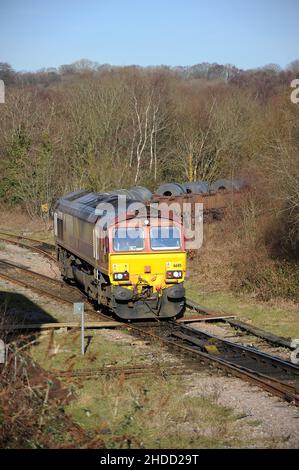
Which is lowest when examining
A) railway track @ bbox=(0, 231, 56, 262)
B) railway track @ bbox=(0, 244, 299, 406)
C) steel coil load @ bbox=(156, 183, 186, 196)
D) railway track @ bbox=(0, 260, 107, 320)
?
railway track @ bbox=(0, 231, 56, 262)

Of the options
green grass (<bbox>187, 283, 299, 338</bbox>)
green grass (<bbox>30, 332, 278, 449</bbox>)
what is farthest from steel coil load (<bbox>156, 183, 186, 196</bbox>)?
green grass (<bbox>30, 332, 278, 449</bbox>)

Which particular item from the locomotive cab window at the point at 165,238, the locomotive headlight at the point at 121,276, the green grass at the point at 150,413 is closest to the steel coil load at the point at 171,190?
the locomotive cab window at the point at 165,238

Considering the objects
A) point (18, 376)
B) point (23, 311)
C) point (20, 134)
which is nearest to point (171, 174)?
point (20, 134)

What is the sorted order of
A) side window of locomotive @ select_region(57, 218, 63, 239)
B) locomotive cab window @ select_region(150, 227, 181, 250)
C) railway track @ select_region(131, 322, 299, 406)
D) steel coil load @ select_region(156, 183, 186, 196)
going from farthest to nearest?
steel coil load @ select_region(156, 183, 186, 196)
side window of locomotive @ select_region(57, 218, 63, 239)
locomotive cab window @ select_region(150, 227, 181, 250)
railway track @ select_region(131, 322, 299, 406)

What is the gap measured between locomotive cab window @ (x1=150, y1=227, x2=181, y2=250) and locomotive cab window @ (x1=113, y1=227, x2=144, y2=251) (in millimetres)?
290

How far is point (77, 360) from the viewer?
12516mm

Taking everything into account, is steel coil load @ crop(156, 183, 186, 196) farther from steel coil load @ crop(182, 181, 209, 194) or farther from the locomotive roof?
the locomotive roof

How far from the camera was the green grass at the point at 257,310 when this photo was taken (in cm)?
1584

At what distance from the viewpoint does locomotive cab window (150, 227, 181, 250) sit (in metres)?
15.4

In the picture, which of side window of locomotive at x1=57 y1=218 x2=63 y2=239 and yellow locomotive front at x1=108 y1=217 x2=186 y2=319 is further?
side window of locomotive at x1=57 y1=218 x2=63 y2=239

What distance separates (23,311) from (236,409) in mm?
8374

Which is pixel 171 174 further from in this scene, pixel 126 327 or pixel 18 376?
pixel 18 376

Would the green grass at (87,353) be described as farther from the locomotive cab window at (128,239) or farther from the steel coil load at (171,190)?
the steel coil load at (171,190)

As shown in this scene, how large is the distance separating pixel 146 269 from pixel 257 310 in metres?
4.08
